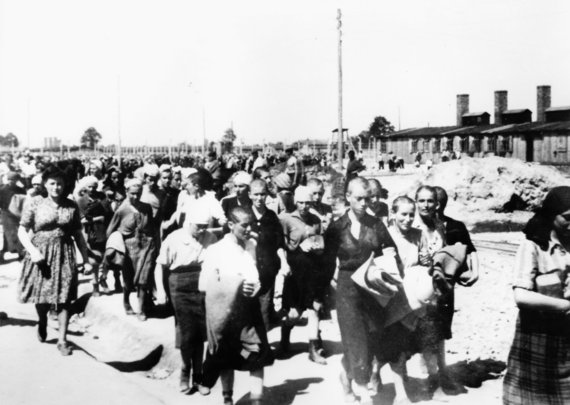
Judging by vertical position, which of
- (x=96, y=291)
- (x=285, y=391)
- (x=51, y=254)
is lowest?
(x=285, y=391)

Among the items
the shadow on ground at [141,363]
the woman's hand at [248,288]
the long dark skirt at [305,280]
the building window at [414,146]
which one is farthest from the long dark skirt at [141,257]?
the building window at [414,146]

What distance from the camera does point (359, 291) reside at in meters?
5.05

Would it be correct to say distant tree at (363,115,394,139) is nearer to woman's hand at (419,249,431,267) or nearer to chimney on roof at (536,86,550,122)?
chimney on roof at (536,86,550,122)

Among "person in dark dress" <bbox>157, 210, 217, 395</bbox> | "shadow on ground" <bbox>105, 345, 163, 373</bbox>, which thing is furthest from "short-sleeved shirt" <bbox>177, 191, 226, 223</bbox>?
"shadow on ground" <bbox>105, 345, 163, 373</bbox>

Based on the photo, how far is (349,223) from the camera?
17.0 ft

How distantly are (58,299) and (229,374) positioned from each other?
251 centimetres

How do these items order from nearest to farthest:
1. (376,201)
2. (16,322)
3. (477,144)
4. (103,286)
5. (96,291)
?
(376,201) → (16,322) → (96,291) → (103,286) → (477,144)

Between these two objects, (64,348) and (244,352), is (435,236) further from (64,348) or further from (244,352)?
(64,348)

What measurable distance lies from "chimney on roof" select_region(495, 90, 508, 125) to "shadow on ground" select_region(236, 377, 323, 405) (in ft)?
162

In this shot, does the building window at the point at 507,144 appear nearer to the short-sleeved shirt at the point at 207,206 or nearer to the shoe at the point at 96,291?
the shoe at the point at 96,291

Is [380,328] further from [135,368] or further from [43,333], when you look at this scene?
[43,333]

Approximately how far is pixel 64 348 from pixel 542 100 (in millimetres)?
48465

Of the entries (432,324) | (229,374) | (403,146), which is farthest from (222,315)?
(403,146)

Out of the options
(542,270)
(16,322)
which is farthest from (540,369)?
(16,322)
